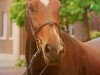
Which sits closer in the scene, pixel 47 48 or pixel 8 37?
pixel 47 48

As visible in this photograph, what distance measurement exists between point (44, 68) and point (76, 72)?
55 cm

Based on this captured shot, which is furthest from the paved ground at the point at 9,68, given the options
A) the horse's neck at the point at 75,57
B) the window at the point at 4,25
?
the horse's neck at the point at 75,57

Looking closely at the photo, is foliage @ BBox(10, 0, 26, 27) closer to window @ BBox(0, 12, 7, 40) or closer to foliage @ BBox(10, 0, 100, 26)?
foliage @ BBox(10, 0, 100, 26)

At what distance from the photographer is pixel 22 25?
15836 millimetres

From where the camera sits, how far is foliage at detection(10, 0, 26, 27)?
15781mm

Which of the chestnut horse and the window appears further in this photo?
the window

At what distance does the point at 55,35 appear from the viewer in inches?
193

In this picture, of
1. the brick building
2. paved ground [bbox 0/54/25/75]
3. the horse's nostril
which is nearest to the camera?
the horse's nostril

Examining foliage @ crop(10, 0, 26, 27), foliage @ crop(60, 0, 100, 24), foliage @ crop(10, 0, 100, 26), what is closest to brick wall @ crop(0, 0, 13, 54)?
foliage @ crop(10, 0, 26, 27)

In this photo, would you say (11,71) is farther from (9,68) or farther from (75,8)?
(75,8)

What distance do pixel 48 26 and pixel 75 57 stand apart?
91cm

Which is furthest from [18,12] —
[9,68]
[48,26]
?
[48,26]

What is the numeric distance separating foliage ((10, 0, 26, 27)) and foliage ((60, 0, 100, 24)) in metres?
2.13

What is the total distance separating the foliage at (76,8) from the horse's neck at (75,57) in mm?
7118
